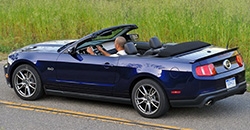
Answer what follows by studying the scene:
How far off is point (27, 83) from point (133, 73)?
6.62ft

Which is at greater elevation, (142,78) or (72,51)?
(72,51)

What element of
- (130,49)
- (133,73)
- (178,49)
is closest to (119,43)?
(130,49)

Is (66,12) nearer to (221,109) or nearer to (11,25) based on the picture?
(11,25)

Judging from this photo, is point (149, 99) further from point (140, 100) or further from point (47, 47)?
point (47, 47)

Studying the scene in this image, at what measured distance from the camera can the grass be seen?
12234 mm

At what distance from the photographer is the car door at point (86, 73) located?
809 centimetres

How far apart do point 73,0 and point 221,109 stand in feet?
25.7

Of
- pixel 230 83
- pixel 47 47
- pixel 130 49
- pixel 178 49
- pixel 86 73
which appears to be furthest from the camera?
pixel 47 47

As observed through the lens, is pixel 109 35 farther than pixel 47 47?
No

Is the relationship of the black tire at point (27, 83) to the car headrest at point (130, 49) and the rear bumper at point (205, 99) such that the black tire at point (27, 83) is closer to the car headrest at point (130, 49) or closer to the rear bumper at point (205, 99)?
the car headrest at point (130, 49)

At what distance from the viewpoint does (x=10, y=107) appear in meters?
8.64

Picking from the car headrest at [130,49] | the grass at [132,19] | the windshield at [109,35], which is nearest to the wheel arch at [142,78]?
the car headrest at [130,49]

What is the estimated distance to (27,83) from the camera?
8906 mm

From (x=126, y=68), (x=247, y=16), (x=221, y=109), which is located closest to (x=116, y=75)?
(x=126, y=68)
